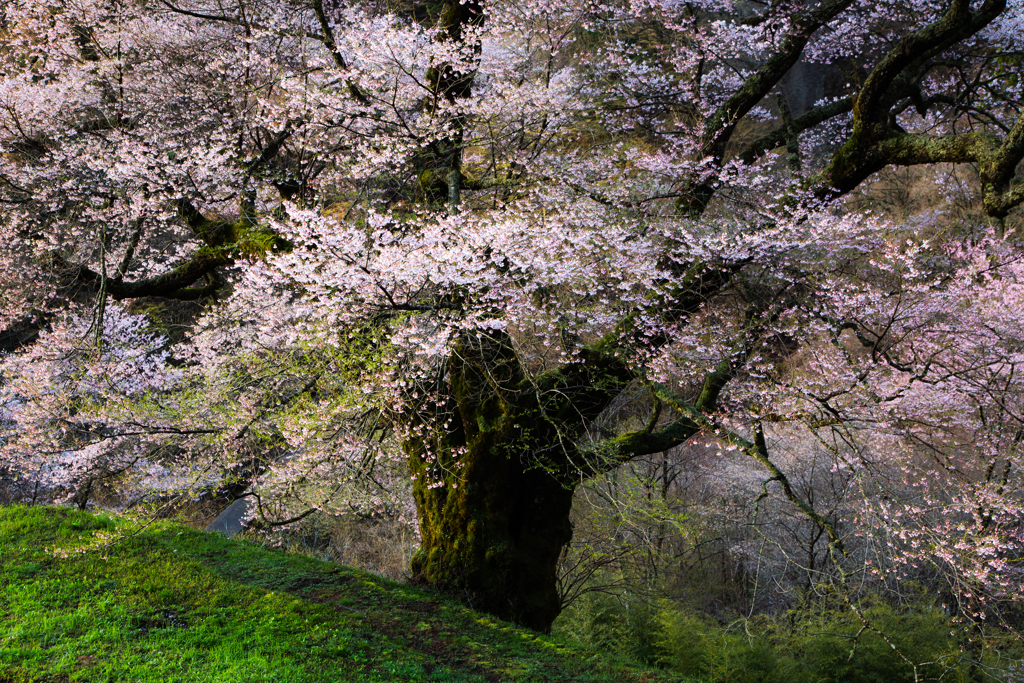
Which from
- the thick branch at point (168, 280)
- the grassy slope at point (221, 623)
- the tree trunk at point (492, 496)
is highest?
the thick branch at point (168, 280)

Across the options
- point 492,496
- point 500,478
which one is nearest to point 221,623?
point 492,496

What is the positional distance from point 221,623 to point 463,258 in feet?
11.1

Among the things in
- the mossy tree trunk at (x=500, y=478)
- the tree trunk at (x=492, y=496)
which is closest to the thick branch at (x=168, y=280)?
the mossy tree trunk at (x=500, y=478)

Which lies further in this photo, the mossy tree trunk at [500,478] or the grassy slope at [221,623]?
the mossy tree trunk at [500,478]

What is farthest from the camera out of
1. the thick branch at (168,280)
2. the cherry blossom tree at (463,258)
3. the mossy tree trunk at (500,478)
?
the thick branch at (168,280)

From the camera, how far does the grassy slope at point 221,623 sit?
4094 mm

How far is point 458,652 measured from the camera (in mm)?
4875

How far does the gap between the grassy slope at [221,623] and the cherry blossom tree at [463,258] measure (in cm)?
74

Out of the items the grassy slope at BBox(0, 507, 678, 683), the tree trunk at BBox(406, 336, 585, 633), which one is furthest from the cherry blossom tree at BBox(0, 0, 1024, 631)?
the grassy slope at BBox(0, 507, 678, 683)

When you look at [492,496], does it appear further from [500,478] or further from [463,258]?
[463,258]

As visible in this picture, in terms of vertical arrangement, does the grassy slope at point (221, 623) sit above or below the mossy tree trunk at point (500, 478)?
below

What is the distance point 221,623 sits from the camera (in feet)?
15.8

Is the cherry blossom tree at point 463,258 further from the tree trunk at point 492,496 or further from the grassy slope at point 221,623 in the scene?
the grassy slope at point 221,623

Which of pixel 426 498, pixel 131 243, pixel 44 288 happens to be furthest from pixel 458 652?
pixel 44 288
